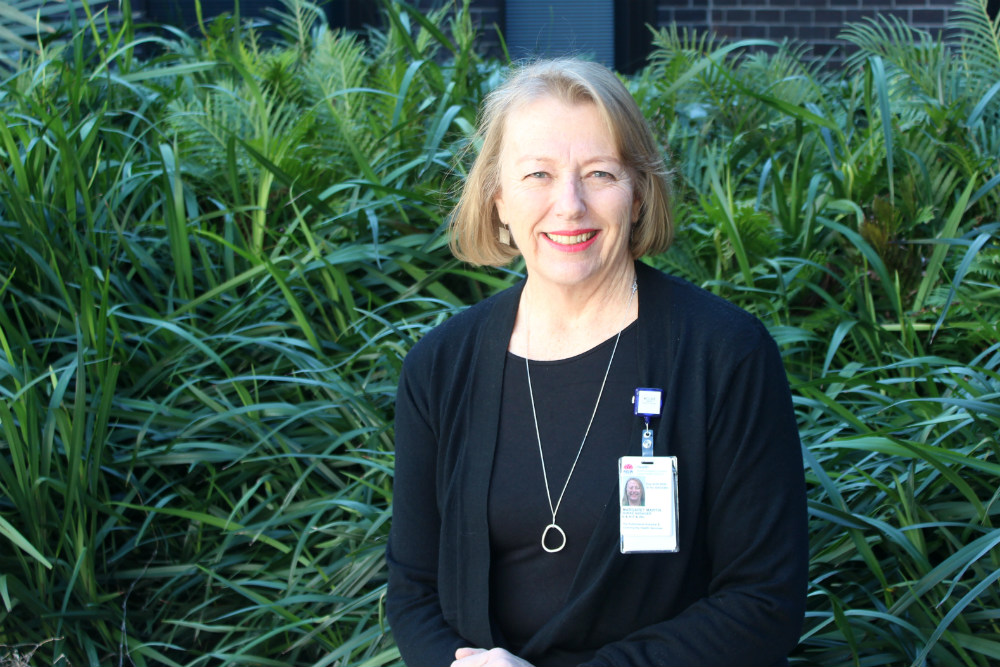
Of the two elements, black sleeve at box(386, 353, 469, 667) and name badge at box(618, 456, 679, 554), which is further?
black sleeve at box(386, 353, 469, 667)

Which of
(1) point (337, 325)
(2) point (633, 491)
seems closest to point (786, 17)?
(1) point (337, 325)

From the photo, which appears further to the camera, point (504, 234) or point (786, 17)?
point (786, 17)

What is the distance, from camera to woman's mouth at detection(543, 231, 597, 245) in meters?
1.87

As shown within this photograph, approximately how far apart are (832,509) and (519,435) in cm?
76

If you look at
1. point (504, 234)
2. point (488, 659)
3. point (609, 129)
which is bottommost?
point (488, 659)

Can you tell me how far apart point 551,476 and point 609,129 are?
62cm

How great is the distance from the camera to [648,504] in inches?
68.2

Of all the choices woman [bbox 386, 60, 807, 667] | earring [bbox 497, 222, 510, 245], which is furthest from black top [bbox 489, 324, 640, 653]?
earring [bbox 497, 222, 510, 245]

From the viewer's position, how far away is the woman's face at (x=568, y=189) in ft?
6.08

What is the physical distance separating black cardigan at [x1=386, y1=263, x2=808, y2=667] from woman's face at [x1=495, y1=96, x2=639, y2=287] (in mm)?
131

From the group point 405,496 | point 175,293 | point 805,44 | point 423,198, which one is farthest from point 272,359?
point 805,44

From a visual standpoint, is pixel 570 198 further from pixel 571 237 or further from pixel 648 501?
pixel 648 501

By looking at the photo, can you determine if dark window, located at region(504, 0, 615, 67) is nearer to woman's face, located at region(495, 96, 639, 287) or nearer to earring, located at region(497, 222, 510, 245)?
earring, located at region(497, 222, 510, 245)

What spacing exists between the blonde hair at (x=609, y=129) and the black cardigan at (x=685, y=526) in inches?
4.8
